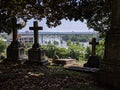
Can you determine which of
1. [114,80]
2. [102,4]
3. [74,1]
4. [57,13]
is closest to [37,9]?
[57,13]

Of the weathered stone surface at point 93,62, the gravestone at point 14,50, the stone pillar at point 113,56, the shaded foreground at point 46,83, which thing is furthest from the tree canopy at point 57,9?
the shaded foreground at point 46,83

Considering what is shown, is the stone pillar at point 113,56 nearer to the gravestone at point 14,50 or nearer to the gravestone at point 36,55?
the gravestone at point 36,55

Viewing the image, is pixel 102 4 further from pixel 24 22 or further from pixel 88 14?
pixel 24 22

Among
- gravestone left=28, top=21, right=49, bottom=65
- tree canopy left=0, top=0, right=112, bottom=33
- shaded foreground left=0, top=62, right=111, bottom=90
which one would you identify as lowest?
shaded foreground left=0, top=62, right=111, bottom=90

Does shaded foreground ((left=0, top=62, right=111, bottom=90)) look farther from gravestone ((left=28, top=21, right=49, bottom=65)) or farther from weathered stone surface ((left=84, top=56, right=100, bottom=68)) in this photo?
weathered stone surface ((left=84, top=56, right=100, bottom=68))

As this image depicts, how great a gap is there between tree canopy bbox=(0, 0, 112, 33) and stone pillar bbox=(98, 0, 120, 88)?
4.14 metres

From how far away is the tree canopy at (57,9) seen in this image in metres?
12.1

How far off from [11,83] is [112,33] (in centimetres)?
346

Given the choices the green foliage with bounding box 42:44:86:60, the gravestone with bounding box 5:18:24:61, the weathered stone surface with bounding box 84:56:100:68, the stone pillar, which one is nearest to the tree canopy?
the gravestone with bounding box 5:18:24:61

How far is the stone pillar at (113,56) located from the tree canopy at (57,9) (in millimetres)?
4140

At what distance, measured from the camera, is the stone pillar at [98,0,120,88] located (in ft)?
23.7

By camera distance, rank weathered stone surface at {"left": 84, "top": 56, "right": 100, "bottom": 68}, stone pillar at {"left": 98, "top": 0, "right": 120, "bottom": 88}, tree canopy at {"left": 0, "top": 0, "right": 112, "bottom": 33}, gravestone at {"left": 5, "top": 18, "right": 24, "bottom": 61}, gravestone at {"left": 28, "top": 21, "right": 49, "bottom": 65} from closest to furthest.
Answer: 1. stone pillar at {"left": 98, "top": 0, "right": 120, "bottom": 88}
2. tree canopy at {"left": 0, "top": 0, "right": 112, "bottom": 33}
3. gravestone at {"left": 28, "top": 21, "right": 49, "bottom": 65}
4. weathered stone surface at {"left": 84, "top": 56, "right": 100, "bottom": 68}
5. gravestone at {"left": 5, "top": 18, "right": 24, "bottom": 61}

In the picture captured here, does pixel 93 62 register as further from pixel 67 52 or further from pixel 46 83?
pixel 67 52

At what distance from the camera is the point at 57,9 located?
41.4 ft
